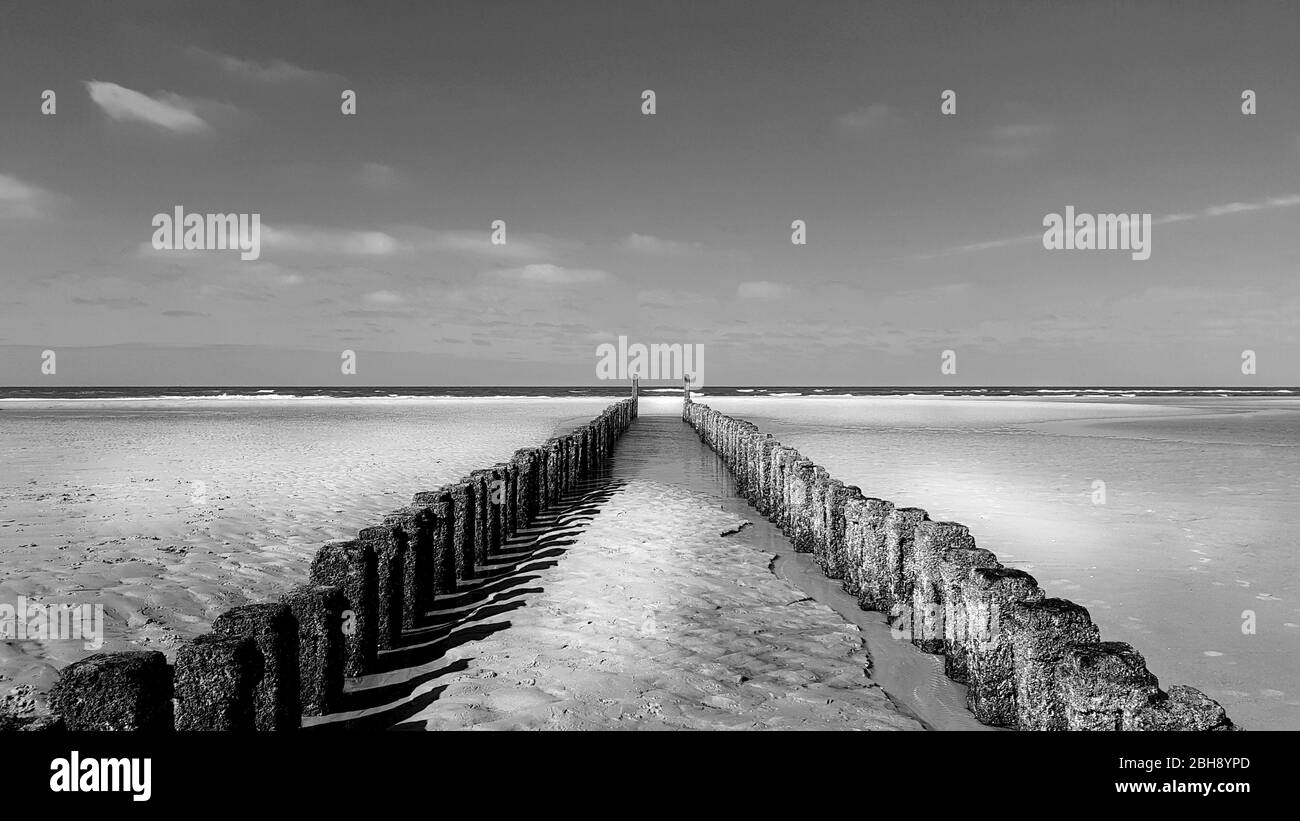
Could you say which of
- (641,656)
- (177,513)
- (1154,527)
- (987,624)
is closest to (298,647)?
(641,656)

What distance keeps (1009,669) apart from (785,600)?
2775 mm

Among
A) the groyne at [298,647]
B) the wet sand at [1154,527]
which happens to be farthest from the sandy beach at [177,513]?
the wet sand at [1154,527]

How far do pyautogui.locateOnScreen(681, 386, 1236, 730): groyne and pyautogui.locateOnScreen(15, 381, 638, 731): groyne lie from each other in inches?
142

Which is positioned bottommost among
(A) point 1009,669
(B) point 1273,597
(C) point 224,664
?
(B) point 1273,597

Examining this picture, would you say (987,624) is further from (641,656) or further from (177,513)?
(177,513)

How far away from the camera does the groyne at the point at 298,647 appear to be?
2.45 metres

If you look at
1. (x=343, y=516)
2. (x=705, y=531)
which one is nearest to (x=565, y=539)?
(x=705, y=531)

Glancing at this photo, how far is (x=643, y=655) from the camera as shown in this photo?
502 centimetres

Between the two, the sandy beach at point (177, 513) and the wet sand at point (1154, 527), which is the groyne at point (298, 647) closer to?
the sandy beach at point (177, 513)

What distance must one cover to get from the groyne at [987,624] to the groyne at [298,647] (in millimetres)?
3608

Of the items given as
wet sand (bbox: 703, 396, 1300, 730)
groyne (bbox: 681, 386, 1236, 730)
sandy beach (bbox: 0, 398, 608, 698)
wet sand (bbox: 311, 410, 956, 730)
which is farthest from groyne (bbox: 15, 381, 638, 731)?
wet sand (bbox: 703, 396, 1300, 730)

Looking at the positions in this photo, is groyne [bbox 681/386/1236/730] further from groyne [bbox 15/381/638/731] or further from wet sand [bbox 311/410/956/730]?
groyne [bbox 15/381/638/731]

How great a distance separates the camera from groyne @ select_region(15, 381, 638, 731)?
2.45 metres
